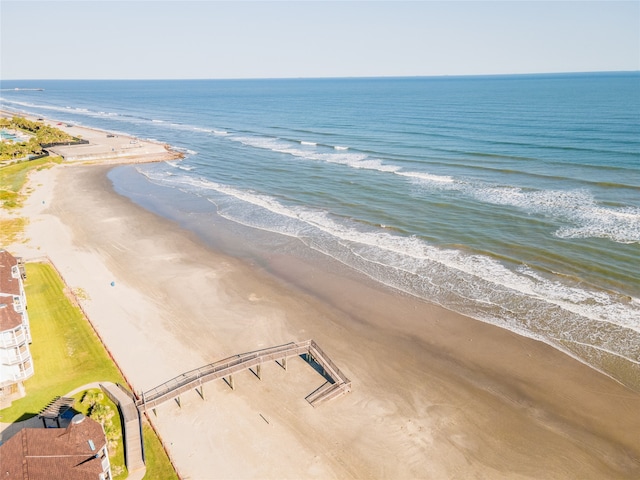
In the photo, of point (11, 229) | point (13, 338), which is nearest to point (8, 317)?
point (13, 338)

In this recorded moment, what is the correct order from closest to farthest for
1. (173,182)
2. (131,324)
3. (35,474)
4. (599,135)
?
1. (35,474)
2. (131,324)
3. (173,182)
4. (599,135)

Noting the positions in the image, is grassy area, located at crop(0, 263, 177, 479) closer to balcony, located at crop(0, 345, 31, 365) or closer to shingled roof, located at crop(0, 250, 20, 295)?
balcony, located at crop(0, 345, 31, 365)

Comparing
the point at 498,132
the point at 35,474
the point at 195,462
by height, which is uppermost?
the point at 498,132

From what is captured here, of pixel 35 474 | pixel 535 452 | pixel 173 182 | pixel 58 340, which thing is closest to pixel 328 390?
pixel 535 452

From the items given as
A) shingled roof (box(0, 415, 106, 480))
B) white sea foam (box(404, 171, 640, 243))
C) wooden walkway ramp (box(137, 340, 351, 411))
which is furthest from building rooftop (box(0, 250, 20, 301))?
white sea foam (box(404, 171, 640, 243))

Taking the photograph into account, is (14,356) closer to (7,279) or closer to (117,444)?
(7,279)

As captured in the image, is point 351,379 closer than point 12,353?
No

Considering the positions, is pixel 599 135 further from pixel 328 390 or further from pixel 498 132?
pixel 328 390
